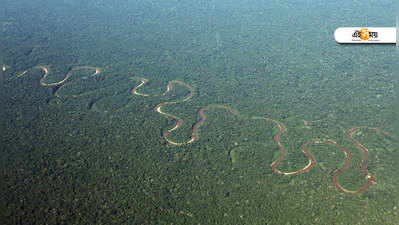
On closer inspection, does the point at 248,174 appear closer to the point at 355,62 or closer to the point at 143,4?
the point at 355,62

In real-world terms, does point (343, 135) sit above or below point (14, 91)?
below

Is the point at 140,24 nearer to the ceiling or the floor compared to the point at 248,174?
nearer to the ceiling

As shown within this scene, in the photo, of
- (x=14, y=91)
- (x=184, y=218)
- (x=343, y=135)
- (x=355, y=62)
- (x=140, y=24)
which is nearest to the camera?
(x=184, y=218)

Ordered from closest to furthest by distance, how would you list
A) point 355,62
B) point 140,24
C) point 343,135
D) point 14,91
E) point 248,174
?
1. point 248,174
2. point 343,135
3. point 14,91
4. point 355,62
5. point 140,24

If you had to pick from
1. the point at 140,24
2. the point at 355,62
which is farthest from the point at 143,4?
the point at 355,62

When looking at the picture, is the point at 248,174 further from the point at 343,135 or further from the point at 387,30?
the point at 387,30

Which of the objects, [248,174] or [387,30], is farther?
[387,30]

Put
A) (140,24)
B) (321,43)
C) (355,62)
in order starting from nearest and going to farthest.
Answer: (355,62) < (321,43) < (140,24)

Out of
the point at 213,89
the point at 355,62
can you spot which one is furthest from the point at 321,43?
the point at 213,89

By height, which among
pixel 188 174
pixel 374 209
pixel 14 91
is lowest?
pixel 374 209
